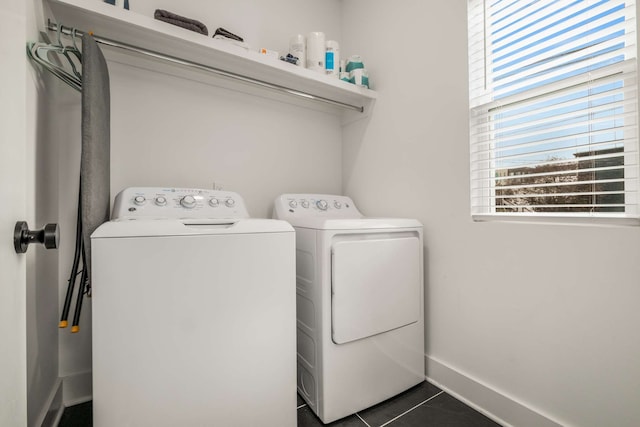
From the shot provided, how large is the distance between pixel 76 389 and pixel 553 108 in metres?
2.54

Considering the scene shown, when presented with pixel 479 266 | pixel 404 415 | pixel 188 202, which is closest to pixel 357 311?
pixel 404 415

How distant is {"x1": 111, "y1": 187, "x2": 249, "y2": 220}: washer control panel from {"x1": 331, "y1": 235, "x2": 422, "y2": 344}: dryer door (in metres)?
0.63

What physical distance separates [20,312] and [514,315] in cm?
166

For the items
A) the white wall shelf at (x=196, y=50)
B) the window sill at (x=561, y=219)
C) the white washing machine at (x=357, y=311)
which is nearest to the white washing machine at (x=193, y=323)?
the white washing machine at (x=357, y=311)

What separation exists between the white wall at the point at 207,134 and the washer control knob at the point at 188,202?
33cm

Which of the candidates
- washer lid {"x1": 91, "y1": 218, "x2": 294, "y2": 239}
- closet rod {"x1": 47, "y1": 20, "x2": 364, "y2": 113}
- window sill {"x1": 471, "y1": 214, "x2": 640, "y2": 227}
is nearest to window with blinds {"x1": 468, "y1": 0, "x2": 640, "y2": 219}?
window sill {"x1": 471, "y1": 214, "x2": 640, "y2": 227}

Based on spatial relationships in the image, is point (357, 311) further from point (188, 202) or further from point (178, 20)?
point (178, 20)

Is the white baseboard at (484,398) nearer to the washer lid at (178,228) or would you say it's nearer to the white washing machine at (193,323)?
the white washing machine at (193,323)

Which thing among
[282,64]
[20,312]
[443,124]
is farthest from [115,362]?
[443,124]

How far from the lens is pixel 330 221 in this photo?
128cm

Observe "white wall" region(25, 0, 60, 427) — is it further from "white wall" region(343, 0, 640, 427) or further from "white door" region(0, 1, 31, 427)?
"white wall" region(343, 0, 640, 427)

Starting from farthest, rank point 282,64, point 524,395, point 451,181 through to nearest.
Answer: point 282,64
point 451,181
point 524,395

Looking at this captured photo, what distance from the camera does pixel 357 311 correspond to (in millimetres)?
1318

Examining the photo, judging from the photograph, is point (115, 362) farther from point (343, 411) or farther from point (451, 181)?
point (451, 181)
